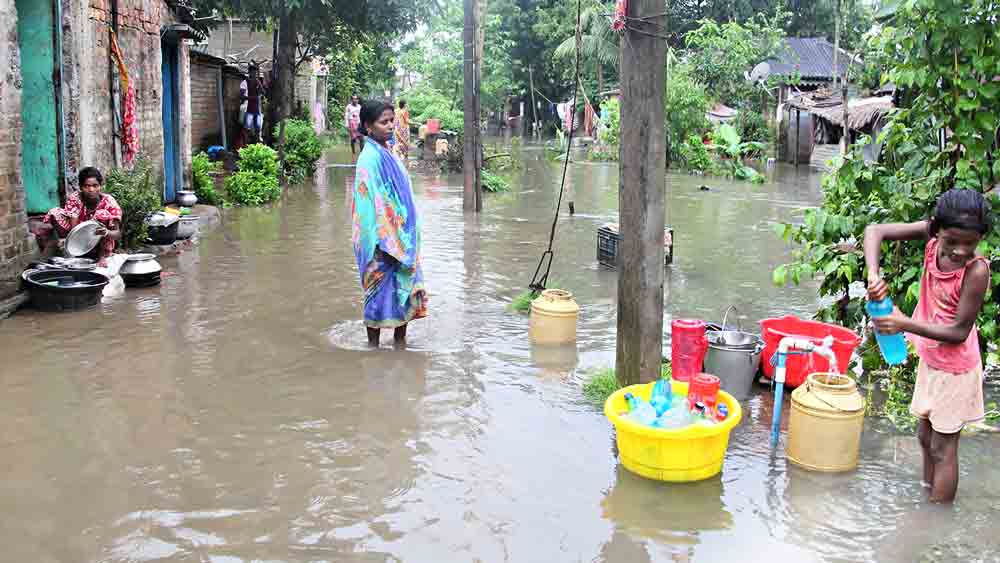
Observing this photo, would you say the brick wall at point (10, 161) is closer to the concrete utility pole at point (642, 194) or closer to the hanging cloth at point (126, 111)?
the hanging cloth at point (126, 111)

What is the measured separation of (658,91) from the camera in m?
5.00

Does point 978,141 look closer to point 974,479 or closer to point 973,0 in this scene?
point 973,0

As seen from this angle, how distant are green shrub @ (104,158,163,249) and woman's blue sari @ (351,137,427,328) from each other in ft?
13.4

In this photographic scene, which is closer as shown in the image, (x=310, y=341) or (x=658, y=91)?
(x=658, y=91)

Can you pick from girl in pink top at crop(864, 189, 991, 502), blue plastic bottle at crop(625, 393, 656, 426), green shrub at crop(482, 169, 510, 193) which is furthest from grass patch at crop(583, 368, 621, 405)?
green shrub at crop(482, 169, 510, 193)

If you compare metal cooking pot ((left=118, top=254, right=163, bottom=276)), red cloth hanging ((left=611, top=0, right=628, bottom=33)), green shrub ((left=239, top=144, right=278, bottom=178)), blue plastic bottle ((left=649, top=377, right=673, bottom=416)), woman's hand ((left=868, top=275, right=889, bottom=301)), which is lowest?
blue plastic bottle ((left=649, top=377, right=673, bottom=416))

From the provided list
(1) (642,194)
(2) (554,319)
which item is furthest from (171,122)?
(1) (642,194)

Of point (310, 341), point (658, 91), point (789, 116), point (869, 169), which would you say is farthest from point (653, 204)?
point (789, 116)

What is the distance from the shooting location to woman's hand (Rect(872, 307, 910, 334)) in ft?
12.7

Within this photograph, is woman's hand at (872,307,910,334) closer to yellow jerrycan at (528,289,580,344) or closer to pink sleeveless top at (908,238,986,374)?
pink sleeveless top at (908,238,986,374)

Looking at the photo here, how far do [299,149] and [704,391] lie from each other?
1677 centimetres

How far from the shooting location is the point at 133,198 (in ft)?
31.0

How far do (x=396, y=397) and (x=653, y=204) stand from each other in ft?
6.66

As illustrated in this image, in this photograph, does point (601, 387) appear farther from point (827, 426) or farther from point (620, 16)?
point (620, 16)
